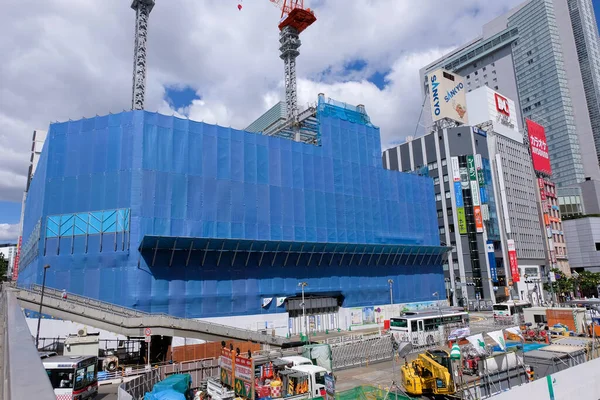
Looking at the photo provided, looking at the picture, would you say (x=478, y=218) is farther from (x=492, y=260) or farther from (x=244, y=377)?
(x=244, y=377)

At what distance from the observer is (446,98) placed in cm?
9356

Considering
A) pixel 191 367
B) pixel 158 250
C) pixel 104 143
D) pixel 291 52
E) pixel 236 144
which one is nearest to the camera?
pixel 191 367

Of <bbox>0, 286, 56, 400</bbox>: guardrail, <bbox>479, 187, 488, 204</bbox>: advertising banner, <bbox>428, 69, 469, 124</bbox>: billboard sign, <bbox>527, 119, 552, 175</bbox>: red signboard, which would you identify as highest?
<bbox>428, 69, 469, 124</bbox>: billboard sign

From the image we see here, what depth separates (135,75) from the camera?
61656 millimetres

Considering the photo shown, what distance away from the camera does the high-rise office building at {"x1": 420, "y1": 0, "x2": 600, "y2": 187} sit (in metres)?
142

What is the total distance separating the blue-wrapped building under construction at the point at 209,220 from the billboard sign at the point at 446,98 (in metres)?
43.4

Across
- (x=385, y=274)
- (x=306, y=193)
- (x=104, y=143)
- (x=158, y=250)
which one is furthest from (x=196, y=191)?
(x=385, y=274)

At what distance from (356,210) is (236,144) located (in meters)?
20.7

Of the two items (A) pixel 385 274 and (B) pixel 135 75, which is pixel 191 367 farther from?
(B) pixel 135 75

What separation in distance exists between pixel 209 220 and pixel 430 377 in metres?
31.5

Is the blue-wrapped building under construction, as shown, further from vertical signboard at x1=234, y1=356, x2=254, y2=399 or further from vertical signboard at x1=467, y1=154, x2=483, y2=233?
vertical signboard at x1=467, y1=154, x2=483, y2=233

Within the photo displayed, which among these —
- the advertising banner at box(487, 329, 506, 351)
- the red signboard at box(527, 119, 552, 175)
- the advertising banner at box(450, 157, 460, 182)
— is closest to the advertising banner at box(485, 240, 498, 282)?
the advertising banner at box(450, 157, 460, 182)

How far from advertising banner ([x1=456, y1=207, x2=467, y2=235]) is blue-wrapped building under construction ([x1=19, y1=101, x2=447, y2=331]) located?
31.7 metres

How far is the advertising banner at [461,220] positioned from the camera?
84.9 meters
